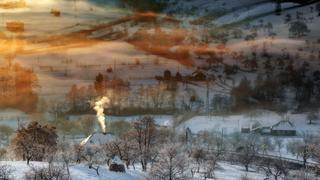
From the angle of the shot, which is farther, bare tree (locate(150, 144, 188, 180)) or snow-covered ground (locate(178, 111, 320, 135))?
snow-covered ground (locate(178, 111, 320, 135))

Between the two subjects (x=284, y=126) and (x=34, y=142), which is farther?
(x=284, y=126)

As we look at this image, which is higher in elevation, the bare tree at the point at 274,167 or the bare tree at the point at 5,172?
the bare tree at the point at 5,172

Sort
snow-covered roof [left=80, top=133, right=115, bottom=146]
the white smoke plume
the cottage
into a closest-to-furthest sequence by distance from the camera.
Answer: snow-covered roof [left=80, top=133, right=115, bottom=146] → the cottage → the white smoke plume

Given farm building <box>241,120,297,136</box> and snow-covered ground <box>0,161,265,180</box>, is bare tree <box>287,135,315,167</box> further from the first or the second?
snow-covered ground <box>0,161,265,180</box>

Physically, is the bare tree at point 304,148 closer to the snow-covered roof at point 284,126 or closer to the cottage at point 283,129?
the cottage at point 283,129

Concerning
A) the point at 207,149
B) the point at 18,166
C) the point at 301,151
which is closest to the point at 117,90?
the point at 207,149

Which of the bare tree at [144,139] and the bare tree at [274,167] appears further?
the bare tree at [274,167]

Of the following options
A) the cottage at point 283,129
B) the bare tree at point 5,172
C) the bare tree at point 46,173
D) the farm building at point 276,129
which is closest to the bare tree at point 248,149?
the farm building at point 276,129

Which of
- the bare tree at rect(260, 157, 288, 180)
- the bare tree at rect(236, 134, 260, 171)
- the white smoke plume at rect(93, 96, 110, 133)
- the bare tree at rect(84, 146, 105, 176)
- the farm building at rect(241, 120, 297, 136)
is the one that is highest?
the white smoke plume at rect(93, 96, 110, 133)

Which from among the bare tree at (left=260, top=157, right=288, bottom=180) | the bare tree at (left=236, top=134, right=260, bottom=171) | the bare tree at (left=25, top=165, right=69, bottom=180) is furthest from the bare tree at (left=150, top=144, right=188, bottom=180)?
the bare tree at (left=236, top=134, right=260, bottom=171)

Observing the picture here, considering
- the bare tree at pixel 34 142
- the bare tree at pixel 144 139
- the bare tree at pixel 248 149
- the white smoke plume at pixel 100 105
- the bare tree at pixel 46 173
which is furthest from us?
the white smoke plume at pixel 100 105

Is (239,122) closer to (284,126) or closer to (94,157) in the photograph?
(284,126)

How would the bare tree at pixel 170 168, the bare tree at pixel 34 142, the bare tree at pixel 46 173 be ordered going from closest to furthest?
1. the bare tree at pixel 46 173
2. the bare tree at pixel 170 168
3. the bare tree at pixel 34 142

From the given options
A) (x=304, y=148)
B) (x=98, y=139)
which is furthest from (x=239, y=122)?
(x=98, y=139)
